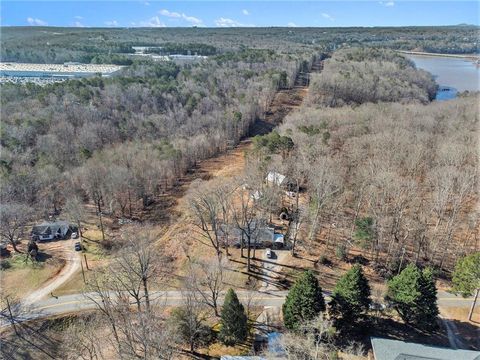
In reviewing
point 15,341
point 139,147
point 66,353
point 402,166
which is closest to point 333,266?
point 402,166

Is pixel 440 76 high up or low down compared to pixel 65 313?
up

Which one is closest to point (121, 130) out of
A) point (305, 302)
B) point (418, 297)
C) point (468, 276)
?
point (305, 302)

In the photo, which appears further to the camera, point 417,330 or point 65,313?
point 65,313

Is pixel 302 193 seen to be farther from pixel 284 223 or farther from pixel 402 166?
pixel 402 166

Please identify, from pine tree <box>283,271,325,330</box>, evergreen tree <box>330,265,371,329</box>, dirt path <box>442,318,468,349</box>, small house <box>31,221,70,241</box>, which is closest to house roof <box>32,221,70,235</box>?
small house <box>31,221,70,241</box>

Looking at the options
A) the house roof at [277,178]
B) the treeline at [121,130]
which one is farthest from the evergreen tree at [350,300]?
the treeline at [121,130]

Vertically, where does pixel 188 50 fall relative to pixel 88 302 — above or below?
above

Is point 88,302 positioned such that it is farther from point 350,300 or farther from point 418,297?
point 418,297
